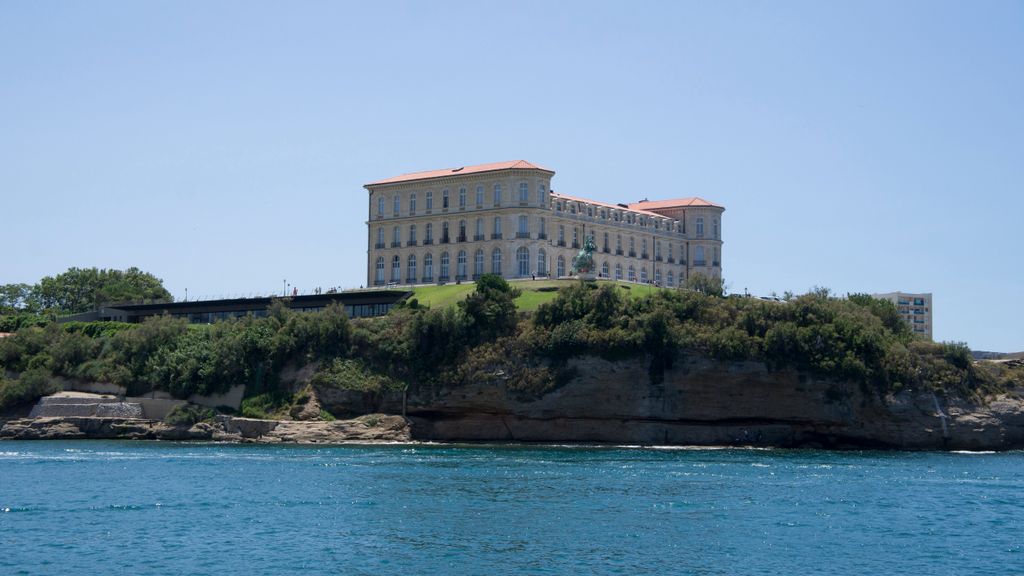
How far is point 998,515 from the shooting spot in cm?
5075

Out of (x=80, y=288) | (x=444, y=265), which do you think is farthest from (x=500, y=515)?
(x=80, y=288)

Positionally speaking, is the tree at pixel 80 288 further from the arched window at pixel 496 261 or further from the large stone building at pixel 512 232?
the arched window at pixel 496 261

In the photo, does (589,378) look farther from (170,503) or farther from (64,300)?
(64,300)

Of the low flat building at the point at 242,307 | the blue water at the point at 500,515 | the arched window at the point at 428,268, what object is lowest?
the blue water at the point at 500,515

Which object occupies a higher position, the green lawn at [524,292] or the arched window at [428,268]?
the arched window at [428,268]

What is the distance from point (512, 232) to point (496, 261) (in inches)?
134

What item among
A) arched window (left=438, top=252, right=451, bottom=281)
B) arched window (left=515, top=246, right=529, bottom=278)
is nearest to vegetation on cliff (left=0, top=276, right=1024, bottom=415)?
arched window (left=515, top=246, right=529, bottom=278)

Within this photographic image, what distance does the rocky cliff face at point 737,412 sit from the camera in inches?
3497

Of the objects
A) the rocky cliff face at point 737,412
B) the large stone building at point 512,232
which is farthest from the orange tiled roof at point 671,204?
the rocky cliff face at point 737,412

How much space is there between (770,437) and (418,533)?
1977 inches

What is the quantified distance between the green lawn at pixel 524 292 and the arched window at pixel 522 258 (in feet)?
15.6

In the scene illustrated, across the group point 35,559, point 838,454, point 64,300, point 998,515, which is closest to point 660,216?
point 838,454

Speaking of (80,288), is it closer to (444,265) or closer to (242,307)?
(242,307)

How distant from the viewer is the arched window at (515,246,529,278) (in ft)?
395
